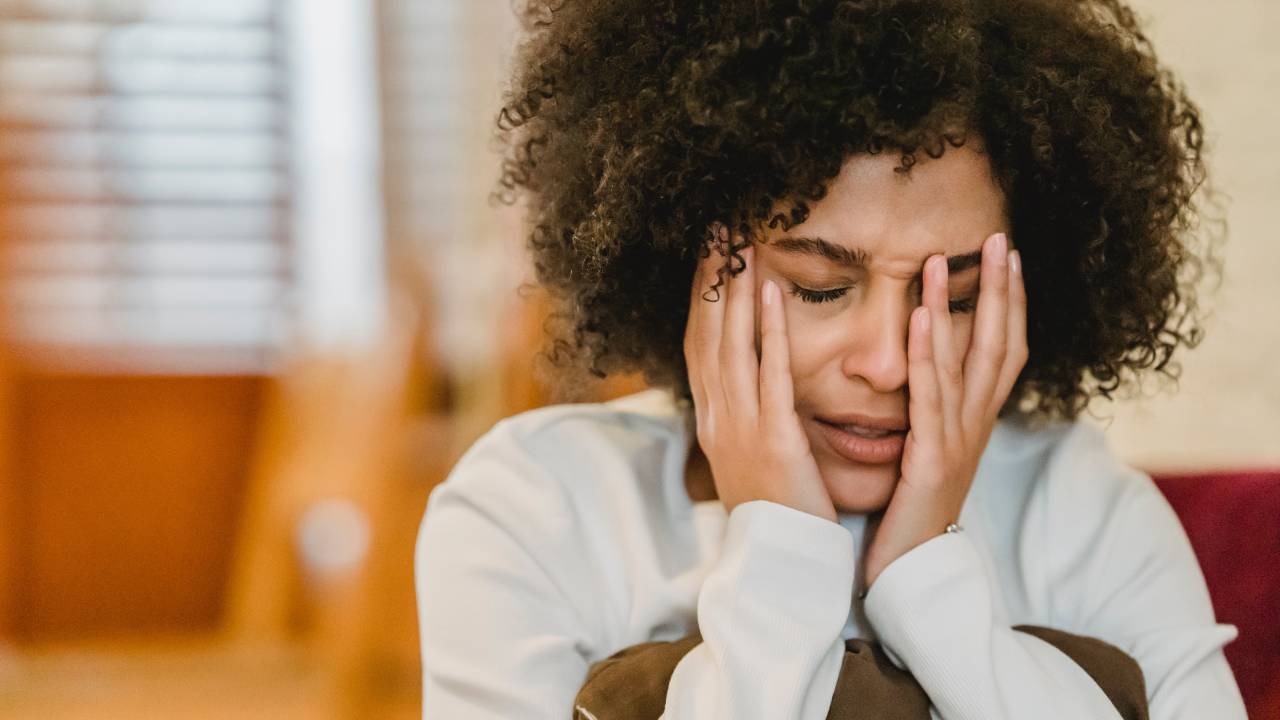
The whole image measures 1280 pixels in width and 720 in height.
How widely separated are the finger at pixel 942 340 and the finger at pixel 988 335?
13 mm

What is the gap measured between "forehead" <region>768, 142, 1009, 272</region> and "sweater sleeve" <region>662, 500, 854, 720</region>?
26 cm

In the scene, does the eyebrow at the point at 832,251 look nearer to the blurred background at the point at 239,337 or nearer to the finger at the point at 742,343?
the finger at the point at 742,343

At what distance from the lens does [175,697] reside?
2883 millimetres

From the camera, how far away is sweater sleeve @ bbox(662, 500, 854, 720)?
1.10m

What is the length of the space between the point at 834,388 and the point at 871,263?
5.1 inches

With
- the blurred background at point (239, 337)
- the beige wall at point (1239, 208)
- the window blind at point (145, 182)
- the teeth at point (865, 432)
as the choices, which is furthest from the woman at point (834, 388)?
the window blind at point (145, 182)

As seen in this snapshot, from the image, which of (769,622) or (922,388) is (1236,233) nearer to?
(922,388)

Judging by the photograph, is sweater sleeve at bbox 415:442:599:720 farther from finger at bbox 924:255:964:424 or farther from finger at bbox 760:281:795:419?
finger at bbox 924:255:964:424

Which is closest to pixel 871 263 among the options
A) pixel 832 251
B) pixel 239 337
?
pixel 832 251

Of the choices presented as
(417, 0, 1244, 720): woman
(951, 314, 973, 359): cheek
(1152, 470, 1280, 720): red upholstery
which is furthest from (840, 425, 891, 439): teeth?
(1152, 470, 1280, 720): red upholstery

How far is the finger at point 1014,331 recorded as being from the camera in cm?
122

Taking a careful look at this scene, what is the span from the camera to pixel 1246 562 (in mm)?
1372

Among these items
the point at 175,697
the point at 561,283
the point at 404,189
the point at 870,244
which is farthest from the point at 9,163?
the point at 870,244

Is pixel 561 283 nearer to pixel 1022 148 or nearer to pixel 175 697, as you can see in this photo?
pixel 1022 148
